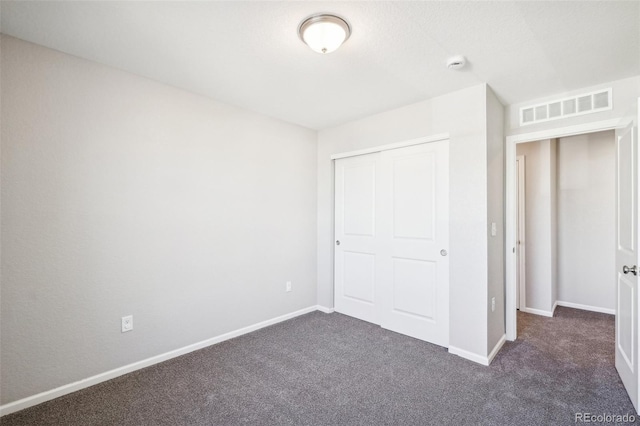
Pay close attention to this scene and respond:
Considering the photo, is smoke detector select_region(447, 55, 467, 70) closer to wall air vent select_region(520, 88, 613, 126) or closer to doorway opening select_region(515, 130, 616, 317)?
wall air vent select_region(520, 88, 613, 126)

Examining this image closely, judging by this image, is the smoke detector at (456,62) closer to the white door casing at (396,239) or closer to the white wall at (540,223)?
the white door casing at (396,239)

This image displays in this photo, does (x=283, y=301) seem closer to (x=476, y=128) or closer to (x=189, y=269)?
(x=189, y=269)

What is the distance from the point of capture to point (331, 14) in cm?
171

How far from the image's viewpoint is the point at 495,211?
283 centimetres

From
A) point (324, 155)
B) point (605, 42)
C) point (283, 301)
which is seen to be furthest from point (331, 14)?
point (283, 301)

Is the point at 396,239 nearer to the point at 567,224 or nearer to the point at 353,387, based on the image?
the point at 353,387

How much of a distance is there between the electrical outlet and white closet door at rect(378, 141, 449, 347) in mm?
2449

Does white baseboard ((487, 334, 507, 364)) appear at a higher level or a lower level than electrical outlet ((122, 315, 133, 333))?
lower

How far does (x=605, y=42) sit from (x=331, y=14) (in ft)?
6.06

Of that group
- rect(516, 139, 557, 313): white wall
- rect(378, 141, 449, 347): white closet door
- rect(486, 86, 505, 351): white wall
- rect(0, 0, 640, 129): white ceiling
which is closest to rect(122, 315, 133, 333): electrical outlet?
rect(0, 0, 640, 129): white ceiling

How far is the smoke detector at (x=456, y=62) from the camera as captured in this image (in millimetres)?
2180

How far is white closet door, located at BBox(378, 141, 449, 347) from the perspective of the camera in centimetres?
294

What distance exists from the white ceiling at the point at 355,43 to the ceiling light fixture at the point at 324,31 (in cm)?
4

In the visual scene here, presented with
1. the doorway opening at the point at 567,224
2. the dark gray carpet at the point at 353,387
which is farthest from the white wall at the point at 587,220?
the dark gray carpet at the point at 353,387
